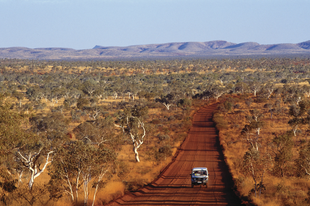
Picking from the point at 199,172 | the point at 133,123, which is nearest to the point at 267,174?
the point at 199,172

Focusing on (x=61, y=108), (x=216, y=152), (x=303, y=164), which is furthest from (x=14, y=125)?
(x=61, y=108)

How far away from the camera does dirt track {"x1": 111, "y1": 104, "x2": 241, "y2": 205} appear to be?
75.9 ft

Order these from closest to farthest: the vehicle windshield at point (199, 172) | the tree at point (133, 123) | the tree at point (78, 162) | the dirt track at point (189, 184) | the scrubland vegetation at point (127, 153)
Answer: the tree at point (78, 162) → the scrubland vegetation at point (127, 153) → the dirt track at point (189, 184) → the vehicle windshield at point (199, 172) → the tree at point (133, 123)

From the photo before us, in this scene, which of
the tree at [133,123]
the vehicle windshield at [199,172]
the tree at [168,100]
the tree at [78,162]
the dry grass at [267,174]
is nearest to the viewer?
the tree at [78,162]

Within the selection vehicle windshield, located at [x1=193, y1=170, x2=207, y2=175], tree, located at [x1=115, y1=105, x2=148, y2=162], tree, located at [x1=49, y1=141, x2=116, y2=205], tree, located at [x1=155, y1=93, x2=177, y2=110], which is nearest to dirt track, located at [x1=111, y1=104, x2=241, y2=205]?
vehicle windshield, located at [x1=193, y1=170, x2=207, y2=175]

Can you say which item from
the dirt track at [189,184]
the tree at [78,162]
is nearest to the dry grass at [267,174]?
the dirt track at [189,184]

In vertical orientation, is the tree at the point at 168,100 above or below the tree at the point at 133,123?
below

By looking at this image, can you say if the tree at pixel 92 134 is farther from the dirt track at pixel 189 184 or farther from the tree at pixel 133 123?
the dirt track at pixel 189 184

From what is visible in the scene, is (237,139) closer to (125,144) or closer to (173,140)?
(173,140)

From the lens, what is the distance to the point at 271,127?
182 feet

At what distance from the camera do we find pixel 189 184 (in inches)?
1083

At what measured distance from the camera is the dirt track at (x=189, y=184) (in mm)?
23125

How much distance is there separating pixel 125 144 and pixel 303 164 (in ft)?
92.8

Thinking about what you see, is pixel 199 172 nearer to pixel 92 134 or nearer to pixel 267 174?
pixel 267 174
